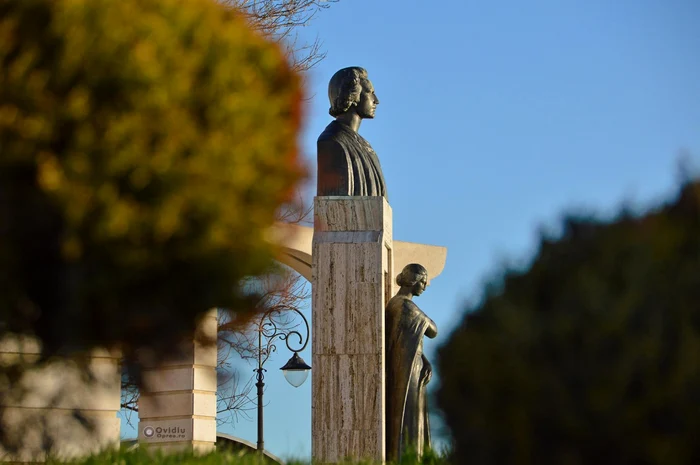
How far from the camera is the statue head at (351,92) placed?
470 inches

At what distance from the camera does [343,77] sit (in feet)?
39.5

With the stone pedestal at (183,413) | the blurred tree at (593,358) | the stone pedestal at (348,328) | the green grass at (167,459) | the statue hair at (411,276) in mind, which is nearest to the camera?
the blurred tree at (593,358)

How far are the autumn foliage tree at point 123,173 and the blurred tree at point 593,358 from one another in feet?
3.93

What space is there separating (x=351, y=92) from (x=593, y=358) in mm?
7652

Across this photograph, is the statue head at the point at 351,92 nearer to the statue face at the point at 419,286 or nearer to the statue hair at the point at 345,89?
the statue hair at the point at 345,89

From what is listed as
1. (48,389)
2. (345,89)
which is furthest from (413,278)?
(48,389)

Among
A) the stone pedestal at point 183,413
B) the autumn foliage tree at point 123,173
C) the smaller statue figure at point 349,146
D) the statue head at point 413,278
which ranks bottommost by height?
the stone pedestal at point 183,413

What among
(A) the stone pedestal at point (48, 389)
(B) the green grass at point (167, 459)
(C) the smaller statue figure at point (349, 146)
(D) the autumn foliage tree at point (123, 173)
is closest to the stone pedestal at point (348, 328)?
(C) the smaller statue figure at point (349, 146)

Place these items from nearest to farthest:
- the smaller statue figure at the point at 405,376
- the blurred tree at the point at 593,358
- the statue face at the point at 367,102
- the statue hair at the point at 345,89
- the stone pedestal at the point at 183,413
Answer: the blurred tree at the point at 593,358
the smaller statue figure at the point at 405,376
the statue hair at the point at 345,89
the statue face at the point at 367,102
the stone pedestal at the point at 183,413

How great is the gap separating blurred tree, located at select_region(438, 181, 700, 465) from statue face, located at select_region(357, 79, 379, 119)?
23.3 ft

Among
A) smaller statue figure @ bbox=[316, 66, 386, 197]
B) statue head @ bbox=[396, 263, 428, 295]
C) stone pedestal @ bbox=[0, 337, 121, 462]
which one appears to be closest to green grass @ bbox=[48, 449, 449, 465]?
stone pedestal @ bbox=[0, 337, 121, 462]

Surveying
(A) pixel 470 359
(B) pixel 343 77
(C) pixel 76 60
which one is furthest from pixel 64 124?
(B) pixel 343 77

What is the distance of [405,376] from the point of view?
11242 millimetres

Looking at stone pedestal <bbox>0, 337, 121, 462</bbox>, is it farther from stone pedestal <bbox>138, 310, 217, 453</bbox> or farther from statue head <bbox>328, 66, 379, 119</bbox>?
stone pedestal <bbox>138, 310, 217, 453</bbox>
